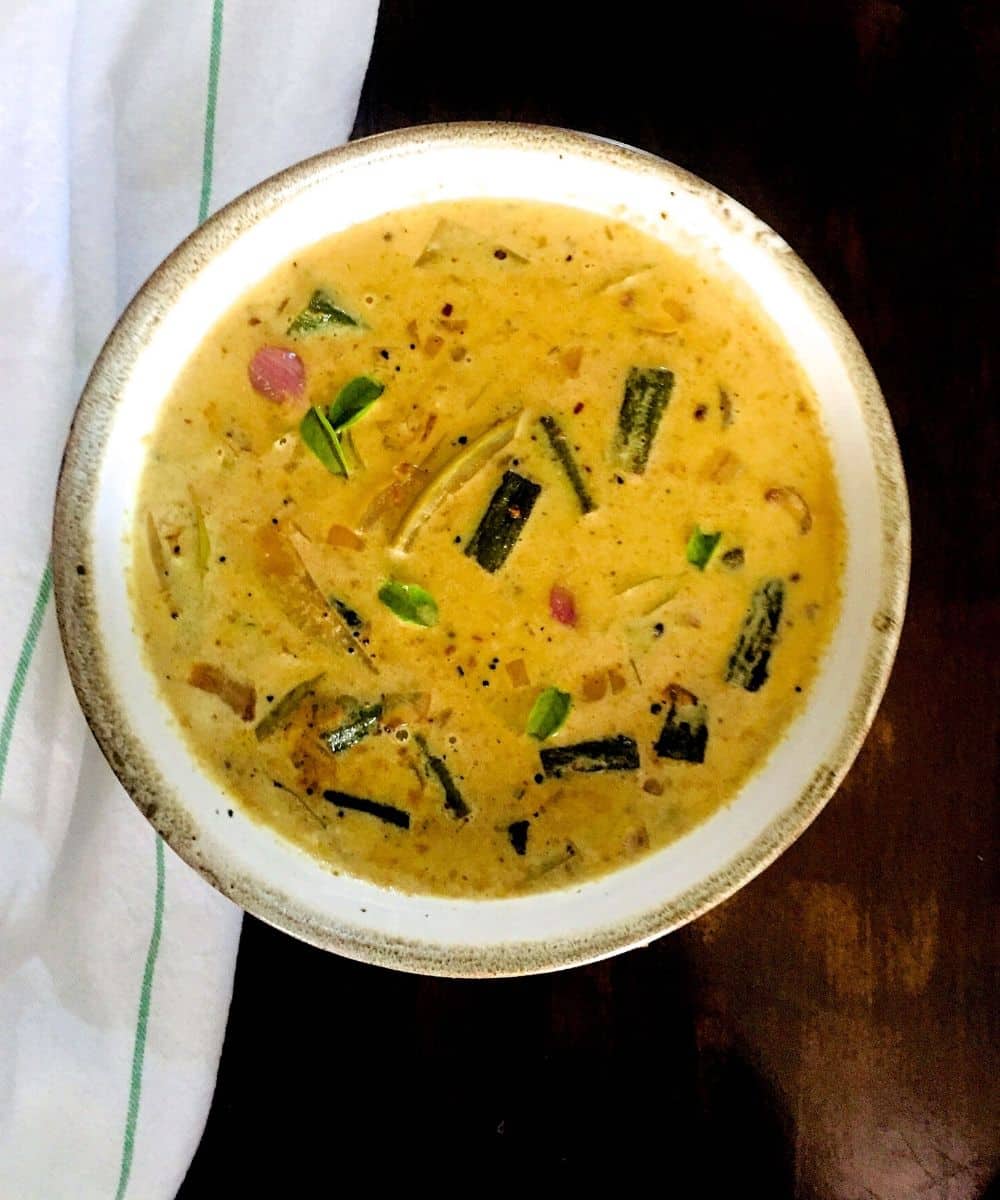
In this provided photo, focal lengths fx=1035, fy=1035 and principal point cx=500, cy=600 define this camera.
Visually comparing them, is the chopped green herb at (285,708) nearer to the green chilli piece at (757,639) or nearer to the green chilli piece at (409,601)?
the green chilli piece at (409,601)

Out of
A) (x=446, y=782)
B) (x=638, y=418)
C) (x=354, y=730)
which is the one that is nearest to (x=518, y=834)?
(x=446, y=782)

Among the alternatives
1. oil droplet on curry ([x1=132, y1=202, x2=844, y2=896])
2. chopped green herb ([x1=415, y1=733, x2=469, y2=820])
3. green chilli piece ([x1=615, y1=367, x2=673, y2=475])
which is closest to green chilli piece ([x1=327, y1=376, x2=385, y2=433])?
oil droplet on curry ([x1=132, y1=202, x2=844, y2=896])

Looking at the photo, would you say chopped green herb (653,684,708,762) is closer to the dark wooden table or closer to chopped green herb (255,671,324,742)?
the dark wooden table

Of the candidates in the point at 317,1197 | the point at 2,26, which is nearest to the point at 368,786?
the point at 317,1197

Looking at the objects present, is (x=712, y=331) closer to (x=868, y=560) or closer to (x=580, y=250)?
(x=580, y=250)

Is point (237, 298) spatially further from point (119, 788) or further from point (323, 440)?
point (119, 788)

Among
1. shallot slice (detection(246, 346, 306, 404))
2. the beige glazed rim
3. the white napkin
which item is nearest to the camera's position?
the beige glazed rim
